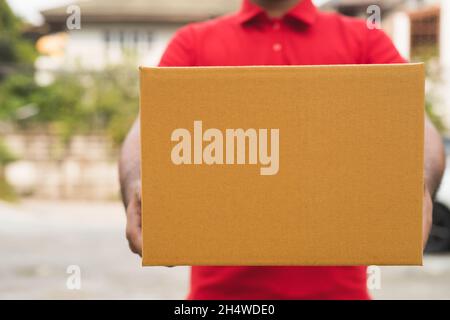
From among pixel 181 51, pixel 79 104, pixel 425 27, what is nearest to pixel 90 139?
pixel 79 104

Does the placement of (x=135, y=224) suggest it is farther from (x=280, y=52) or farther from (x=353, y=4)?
(x=353, y=4)

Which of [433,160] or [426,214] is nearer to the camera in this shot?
[426,214]

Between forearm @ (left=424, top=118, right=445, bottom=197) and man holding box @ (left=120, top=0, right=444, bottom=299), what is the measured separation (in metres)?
0.24

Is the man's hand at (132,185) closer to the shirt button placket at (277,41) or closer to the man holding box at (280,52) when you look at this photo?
the man holding box at (280,52)

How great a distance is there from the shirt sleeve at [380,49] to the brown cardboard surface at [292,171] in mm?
415

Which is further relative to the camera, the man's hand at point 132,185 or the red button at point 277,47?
the red button at point 277,47

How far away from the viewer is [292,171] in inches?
49.9

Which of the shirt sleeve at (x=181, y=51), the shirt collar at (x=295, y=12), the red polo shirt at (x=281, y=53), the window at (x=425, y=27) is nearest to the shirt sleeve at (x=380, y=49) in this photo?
the red polo shirt at (x=281, y=53)

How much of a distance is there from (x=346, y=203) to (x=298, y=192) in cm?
8

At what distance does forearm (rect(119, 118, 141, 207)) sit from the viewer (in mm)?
1414

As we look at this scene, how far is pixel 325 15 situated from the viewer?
5.76ft

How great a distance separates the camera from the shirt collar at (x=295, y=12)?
171 cm

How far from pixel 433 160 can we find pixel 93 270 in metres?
4.80

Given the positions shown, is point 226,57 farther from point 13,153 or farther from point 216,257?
point 13,153
